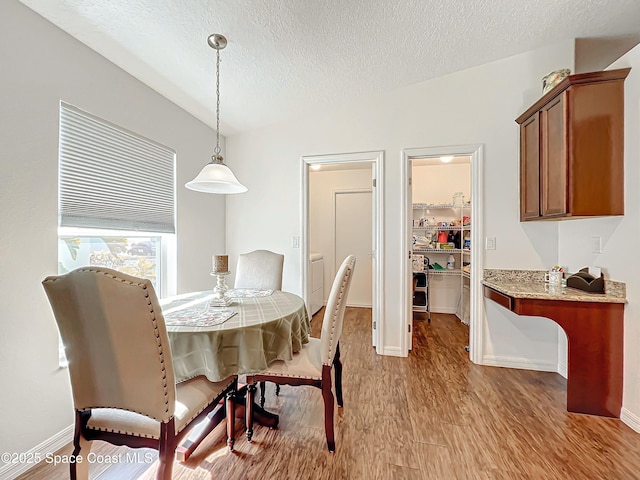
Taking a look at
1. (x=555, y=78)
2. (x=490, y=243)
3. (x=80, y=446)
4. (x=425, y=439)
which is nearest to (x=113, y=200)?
(x=80, y=446)

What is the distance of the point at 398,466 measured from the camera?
1516 millimetres

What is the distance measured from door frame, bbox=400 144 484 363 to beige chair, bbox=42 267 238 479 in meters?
2.29

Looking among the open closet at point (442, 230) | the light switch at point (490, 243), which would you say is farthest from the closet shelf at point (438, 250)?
the light switch at point (490, 243)

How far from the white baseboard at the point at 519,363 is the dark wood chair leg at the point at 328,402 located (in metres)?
1.88

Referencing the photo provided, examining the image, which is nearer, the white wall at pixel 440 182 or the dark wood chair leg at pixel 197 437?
the dark wood chair leg at pixel 197 437

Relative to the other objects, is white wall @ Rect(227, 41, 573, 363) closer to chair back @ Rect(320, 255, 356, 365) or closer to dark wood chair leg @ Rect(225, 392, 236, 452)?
chair back @ Rect(320, 255, 356, 365)

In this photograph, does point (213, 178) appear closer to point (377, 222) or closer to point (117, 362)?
point (117, 362)

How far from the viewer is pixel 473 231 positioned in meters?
2.79

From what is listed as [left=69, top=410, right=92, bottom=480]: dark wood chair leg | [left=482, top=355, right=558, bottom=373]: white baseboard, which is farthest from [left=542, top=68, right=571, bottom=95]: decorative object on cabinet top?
[left=69, top=410, right=92, bottom=480]: dark wood chair leg

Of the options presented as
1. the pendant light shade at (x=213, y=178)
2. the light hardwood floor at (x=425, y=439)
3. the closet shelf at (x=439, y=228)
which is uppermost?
the pendant light shade at (x=213, y=178)

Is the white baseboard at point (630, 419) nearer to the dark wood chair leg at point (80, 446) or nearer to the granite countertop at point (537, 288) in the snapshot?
the granite countertop at point (537, 288)

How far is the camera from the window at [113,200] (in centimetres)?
177

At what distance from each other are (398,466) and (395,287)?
1.63m

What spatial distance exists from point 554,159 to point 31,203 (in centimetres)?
338
